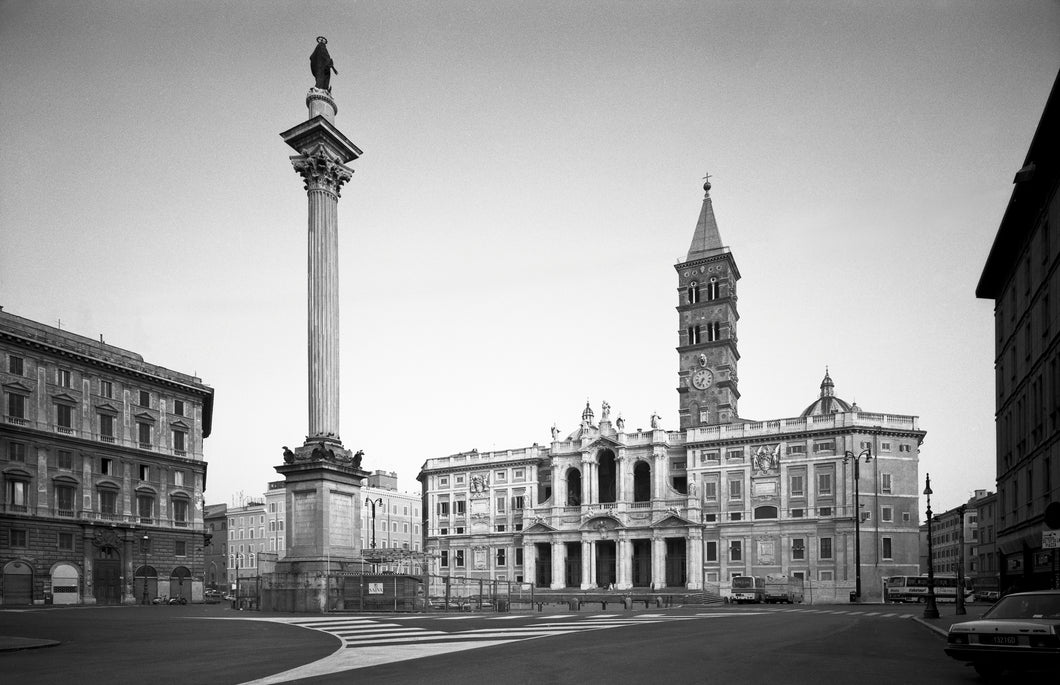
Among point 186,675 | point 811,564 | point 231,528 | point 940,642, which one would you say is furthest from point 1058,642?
point 231,528

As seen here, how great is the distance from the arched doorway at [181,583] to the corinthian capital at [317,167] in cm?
4140

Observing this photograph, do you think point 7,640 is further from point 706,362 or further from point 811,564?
point 706,362

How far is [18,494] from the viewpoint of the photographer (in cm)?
5688

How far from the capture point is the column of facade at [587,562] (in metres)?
92.9

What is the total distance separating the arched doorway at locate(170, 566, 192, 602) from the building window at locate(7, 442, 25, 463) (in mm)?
15787

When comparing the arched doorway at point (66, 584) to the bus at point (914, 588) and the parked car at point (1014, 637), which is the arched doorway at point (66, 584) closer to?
the parked car at point (1014, 637)

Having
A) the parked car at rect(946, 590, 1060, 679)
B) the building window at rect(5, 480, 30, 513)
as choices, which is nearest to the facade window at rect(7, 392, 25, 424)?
the building window at rect(5, 480, 30, 513)

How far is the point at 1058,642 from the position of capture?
39.5 ft

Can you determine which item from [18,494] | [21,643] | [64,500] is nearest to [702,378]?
[64,500]

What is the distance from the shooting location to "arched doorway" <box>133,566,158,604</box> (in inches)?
2525

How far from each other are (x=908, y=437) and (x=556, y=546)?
125 ft

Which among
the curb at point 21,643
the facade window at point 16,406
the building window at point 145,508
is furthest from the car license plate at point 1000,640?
the building window at point 145,508

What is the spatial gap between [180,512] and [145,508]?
3.70 meters

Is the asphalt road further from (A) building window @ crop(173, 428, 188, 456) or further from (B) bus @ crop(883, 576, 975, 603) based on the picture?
(A) building window @ crop(173, 428, 188, 456)
